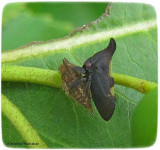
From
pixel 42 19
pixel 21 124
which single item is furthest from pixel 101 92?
pixel 42 19

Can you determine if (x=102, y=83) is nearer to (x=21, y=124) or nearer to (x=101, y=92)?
(x=101, y=92)

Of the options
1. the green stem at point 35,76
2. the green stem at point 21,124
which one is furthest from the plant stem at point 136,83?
the green stem at point 21,124

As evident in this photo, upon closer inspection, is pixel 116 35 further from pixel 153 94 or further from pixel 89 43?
pixel 153 94

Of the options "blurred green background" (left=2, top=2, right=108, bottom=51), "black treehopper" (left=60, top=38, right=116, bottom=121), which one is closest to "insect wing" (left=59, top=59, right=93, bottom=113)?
"black treehopper" (left=60, top=38, right=116, bottom=121)

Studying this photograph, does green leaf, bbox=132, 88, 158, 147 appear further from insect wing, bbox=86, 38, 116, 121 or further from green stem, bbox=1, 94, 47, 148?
green stem, bbox=1, 94, 47, 148

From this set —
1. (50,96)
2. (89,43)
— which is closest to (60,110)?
(50,96)

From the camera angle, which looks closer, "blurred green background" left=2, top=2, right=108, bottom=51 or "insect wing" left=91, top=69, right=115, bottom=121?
"insect wing" left=91, top=69, right=115, bottom=121

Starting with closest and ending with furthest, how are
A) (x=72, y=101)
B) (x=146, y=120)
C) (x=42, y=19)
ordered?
(x=146, y=120)
(x=72, y=101)
(x=42, y=19)

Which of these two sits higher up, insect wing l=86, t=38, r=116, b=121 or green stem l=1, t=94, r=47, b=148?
insect wing l=86, t=38, r=116, b=121
